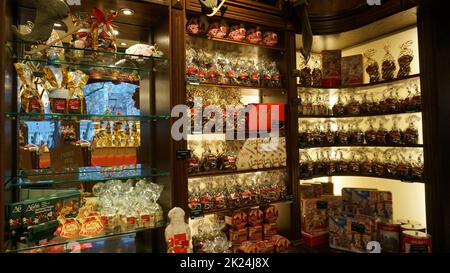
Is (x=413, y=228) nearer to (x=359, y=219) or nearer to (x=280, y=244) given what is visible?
(x=359, y=219)

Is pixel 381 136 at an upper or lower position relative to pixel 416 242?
upper

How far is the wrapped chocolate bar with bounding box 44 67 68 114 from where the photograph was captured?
151 centimetres

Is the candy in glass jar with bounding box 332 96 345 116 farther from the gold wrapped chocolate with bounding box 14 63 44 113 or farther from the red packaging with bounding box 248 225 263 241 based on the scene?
the gold wrapped chocolate with bounding box 14 63 44 113

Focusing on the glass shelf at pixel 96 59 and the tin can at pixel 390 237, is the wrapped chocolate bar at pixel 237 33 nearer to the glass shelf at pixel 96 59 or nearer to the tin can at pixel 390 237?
the glass shelf at pixel 96 59

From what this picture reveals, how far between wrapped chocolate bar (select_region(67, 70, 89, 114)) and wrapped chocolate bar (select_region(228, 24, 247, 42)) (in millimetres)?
1069

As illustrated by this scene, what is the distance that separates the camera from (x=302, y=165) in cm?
251

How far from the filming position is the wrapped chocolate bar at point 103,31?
63.8 inches

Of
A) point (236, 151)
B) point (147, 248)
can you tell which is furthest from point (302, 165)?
point (147, 248)

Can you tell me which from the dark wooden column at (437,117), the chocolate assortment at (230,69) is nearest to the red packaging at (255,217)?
the chocolate assortment at (230,69)

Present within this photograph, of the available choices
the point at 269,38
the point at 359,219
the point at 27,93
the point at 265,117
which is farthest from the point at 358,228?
the point at 27,93

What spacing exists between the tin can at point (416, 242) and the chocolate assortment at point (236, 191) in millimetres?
866

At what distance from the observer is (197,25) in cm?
196

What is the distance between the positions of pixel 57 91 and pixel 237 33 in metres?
1.29

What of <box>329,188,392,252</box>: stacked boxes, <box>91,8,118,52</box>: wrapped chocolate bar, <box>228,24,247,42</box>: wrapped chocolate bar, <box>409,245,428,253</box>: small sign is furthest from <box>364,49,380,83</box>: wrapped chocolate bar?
<box>91,8,118,52</box>: wrapped chocolate bar
